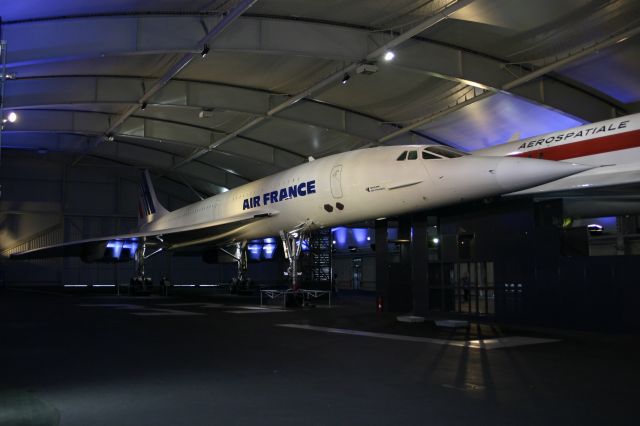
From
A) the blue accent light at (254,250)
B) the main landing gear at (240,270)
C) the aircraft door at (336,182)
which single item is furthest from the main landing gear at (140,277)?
the aircraft door at (336,182)

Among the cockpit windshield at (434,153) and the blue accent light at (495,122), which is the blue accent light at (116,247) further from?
the cockpit windshield at (434,153)

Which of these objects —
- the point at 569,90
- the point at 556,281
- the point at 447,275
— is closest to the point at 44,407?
the point at 556,281

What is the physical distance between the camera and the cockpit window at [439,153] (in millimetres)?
11988

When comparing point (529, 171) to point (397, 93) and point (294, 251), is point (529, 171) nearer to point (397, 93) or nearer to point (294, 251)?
point (294, 251)

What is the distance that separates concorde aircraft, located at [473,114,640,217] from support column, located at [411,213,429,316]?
307cm

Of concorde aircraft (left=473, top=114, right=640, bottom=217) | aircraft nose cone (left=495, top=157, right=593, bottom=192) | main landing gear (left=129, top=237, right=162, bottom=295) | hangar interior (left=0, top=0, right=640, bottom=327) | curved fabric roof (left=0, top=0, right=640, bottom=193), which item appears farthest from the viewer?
main landing gear (left=129, top=237, right=162, bottom=295)

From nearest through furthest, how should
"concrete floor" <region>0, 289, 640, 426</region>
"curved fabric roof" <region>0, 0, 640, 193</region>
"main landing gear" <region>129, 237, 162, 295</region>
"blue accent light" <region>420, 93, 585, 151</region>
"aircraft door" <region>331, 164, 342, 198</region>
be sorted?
"concrete floor" <region>0, 289, 640, 426</region> → "aircraft door" <region>331, 164, 342, 198</region> → "curved fabric roof" <region>0, 0, 640, 193</region> → "blue accent light" <region>420, 93, 585, 151</region> → "main landing gear" <region>129, 237, 162, 295</region>

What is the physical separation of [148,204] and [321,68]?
586 inches

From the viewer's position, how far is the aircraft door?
554 inches

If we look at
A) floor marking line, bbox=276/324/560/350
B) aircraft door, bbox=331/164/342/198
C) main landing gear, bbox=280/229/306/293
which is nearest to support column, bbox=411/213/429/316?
aircraft door, bbox=331/164/342/198

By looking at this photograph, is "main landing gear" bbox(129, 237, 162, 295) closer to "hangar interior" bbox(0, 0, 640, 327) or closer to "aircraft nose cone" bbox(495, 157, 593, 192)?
"hangar interior" bbox(0, 0, 640, 327)

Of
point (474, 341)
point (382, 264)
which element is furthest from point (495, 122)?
point (474, 341)

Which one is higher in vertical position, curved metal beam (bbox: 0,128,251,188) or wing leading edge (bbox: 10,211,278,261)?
curved metal beam (bbox: 0,128,251,188)

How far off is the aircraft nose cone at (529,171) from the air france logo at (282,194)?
565 cm
